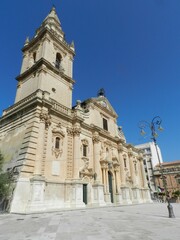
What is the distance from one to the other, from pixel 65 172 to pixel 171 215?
1014 cm

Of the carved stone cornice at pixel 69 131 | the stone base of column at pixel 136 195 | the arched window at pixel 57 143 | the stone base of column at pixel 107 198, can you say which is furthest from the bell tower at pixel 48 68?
the stone base of column at pixel 136 195

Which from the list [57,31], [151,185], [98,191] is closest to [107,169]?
[98,191]

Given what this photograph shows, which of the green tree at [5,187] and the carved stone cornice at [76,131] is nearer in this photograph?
the green tree at [5,187]

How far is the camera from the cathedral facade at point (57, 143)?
13992 millimetres

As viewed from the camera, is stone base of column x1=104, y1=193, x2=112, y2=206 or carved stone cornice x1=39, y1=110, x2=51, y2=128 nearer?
carved stone cornice x1=39, y1=110, x2=51, y2=128

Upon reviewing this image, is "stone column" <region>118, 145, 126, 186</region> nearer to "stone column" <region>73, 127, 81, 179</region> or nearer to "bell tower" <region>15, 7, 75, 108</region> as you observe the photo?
"stone column" <region>73, 127, 81, 179</region>

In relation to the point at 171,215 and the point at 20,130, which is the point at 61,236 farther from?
the point at 20,130

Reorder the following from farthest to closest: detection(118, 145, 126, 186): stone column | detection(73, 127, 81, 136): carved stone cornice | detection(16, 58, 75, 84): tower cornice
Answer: detection(118, 145, 126, 186): stone column, detection(16, 58, 75, 84): tower cornice, detection(73, 127, 81, 136): carved stone cornice

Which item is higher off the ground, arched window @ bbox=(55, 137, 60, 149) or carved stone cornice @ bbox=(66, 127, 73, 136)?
carved stone cornice @ bbox=(66, 127, 73, 136)

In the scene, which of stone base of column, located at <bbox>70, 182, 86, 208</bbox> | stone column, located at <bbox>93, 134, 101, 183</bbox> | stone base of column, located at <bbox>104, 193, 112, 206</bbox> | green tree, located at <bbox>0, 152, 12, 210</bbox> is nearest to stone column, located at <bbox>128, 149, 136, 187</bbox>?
stone base of column, located at <bbox>104, 193, 112, 206</bbox>

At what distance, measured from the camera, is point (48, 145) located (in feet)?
53.7

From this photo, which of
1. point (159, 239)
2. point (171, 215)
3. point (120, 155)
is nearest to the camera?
point (159, 239)

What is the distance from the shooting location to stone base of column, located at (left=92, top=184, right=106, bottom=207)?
1854cm

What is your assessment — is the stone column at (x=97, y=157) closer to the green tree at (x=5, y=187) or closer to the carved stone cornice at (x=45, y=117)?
the carved stone cornice at (x=45, y=117)
